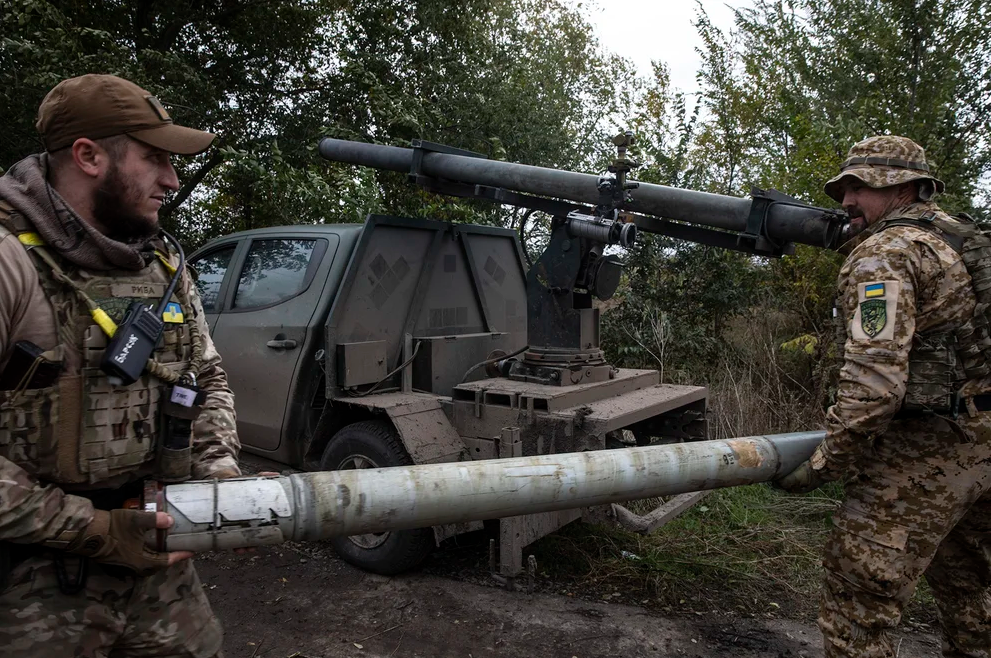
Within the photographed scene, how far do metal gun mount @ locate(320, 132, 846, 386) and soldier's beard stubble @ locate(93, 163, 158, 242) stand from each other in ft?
8.03

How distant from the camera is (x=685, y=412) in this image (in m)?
4.62

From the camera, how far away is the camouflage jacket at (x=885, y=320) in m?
2.32

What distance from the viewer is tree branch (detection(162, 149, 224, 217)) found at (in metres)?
9.10

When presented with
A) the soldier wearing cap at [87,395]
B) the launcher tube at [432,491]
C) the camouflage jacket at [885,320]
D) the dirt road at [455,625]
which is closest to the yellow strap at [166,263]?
the soldier wearing cap at [87,395]

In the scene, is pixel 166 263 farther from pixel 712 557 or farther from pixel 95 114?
pixel 712 557

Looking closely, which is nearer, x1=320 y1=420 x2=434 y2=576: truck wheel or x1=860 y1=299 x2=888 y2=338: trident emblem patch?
x1=860 y1=299 x2=888 y2=338: trident emblem patch

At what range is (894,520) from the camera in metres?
2.43

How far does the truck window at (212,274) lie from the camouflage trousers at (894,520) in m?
4.01

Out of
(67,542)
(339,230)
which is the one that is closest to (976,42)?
(339,230)

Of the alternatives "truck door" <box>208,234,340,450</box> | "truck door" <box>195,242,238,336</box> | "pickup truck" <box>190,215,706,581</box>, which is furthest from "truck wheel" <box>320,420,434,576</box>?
"truck door" <box>195,242,238,336</box>

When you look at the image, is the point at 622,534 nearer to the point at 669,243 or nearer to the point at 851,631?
the point at 851,631

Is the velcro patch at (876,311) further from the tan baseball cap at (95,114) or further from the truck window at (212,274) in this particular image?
the truck window at (212,274)

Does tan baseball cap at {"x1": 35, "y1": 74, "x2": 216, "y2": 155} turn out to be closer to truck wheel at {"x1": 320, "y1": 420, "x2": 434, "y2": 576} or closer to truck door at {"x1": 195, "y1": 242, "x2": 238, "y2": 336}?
truck wheel at {"x1": 320, "y1": 420, "x2": 434, "y2": 576}

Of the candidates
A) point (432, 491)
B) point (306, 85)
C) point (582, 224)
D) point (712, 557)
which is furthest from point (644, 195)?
point (306, 85)
